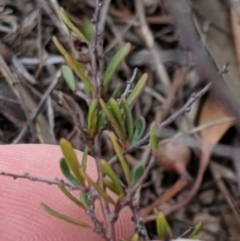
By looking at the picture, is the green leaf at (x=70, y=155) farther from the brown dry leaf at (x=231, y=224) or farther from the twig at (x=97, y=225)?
the brown dry leaf at (x=231, y=224)

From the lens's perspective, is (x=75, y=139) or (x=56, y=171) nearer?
(x=56, y=171)

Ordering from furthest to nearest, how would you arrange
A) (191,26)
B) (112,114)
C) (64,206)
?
1. (64,206)
2. (112,114)
3. (191,26)

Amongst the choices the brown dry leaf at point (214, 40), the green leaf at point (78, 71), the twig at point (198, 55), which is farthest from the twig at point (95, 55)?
the brown dry leaf at point (214, 40)

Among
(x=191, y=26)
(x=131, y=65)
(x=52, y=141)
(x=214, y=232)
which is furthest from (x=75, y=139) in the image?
(x=191, y=26)

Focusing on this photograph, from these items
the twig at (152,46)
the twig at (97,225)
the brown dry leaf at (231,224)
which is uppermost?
the twig at (97,225)

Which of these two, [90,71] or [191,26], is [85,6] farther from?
[191,26]

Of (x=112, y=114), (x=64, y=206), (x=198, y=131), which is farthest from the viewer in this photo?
(x=198, y=131)

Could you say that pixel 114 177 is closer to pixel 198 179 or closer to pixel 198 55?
pixel 198 55
